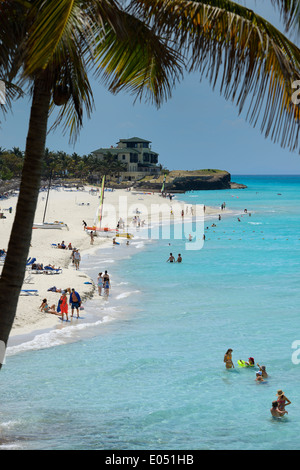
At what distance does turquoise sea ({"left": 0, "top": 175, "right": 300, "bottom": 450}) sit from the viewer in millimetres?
12750

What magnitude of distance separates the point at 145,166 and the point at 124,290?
129 metres

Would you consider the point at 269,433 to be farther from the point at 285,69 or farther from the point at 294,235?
the point at 294,235

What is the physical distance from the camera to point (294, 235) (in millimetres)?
67062

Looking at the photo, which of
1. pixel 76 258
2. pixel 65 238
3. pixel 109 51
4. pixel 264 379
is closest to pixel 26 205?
pixel 109 51

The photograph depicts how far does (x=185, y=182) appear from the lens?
175 meters

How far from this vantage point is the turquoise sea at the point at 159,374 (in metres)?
12.8

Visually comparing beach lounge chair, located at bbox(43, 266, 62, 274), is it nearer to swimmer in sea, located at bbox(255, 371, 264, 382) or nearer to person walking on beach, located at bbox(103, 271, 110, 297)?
person walking on beach, located at bbox(103, 271, 110, 297)

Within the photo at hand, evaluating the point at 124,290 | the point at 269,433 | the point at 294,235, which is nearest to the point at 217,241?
the point at 294,235

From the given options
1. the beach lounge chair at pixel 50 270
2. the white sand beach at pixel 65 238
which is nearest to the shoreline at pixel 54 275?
the white sand beach at pixel 65 238

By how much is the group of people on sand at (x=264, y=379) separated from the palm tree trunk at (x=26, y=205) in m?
11.1

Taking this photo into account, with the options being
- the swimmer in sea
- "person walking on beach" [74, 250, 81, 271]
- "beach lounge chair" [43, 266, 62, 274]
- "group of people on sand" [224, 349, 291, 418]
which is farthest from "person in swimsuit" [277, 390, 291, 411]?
"person walking on beach" [74, 250, 81, 271]

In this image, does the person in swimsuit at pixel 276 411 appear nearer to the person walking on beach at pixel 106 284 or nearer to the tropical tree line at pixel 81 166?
the person walking on beach at pixel 106 284

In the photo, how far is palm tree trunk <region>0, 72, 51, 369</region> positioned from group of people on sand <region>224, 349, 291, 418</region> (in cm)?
1106

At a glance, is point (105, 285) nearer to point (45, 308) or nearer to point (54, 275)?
point (54, 275)
